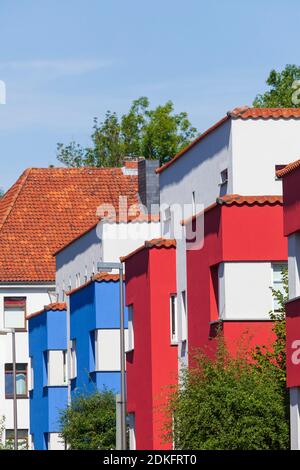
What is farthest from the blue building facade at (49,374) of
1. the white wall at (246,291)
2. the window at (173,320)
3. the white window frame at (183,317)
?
the white wall at (246,291)

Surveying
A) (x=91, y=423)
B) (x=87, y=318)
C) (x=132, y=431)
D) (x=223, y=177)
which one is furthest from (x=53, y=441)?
(x=223, y=177)

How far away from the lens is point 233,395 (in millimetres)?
35000

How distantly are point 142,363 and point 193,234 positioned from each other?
5.48m

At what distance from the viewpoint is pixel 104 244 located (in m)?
57.6

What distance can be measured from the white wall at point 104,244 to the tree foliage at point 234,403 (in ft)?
60.7

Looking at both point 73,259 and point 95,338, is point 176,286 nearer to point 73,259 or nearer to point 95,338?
point 95,338

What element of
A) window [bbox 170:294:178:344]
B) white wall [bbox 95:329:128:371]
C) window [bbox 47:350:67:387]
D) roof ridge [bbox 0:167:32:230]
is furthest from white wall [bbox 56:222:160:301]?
roof ridge [bbox 0:167:32:230]

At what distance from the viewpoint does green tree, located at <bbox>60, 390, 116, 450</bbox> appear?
52.0 meters

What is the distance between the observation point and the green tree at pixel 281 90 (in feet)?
259

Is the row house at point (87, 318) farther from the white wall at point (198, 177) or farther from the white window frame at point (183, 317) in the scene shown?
the white window frame at point (183, 317)

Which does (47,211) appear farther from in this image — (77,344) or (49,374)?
(77,344)

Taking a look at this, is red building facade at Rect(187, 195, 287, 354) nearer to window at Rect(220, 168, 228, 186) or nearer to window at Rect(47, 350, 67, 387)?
window at Rect(220, 168, 228, 186)

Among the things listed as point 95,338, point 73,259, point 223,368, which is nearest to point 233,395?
point 223,368

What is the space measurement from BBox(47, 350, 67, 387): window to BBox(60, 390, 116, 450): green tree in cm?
1240
